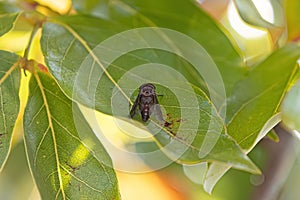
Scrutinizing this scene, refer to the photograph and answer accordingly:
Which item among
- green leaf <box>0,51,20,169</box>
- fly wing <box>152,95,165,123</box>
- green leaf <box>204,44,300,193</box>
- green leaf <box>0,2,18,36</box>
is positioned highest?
green leaf <box>0,2,18,36</box>

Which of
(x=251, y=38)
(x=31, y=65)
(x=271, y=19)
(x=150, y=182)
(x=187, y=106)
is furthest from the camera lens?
(x=150, y=182)

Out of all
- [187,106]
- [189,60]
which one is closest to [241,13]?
[189,60]

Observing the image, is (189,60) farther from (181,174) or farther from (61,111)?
(181,174)

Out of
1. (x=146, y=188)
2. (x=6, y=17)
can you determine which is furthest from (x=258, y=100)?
(x=146, y=188)

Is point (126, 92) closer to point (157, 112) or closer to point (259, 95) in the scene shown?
point (157, 112)


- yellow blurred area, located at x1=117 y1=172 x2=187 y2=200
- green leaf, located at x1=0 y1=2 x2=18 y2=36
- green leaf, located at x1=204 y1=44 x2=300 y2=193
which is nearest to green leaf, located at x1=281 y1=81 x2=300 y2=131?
green leaf, located at x1=204 y1=44 x2=300 y2=193

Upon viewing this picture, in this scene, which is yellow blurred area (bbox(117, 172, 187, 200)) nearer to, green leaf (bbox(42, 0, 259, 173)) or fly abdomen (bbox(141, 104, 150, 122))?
green leaf (bbox(42, 0, 259, 173))
